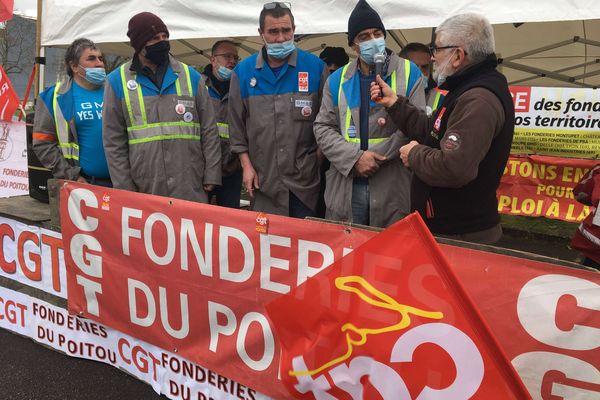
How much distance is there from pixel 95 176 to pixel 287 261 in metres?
1.80

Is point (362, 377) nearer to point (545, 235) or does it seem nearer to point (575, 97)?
point (575, 97)

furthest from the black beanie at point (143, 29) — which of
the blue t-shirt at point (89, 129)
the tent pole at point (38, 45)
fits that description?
the tent pole at point (38, 45)

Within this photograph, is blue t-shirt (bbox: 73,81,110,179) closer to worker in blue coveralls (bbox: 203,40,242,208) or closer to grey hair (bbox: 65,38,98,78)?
grey hair (bbox: 65,38,98,78)

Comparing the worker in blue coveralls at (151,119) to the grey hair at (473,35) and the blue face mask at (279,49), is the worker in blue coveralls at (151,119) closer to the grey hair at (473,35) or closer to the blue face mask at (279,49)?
the blue face mask at (279,49)

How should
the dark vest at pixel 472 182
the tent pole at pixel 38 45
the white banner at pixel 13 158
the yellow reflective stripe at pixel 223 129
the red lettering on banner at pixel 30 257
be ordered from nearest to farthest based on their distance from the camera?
the dark vest at pixel 472 182, the red lettering on banner at pixel 30 257, the yellow reflective stripe at pixel 223 129, the tent pole at pixel 38 45, the white banner at pixel 13 158

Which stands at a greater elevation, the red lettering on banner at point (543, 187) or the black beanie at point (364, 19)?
the black beanie at point (364, 19)

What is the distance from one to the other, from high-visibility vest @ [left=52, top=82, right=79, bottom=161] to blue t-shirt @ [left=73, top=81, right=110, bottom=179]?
42mm

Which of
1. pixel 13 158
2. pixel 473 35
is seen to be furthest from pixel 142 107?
pixel 13 158

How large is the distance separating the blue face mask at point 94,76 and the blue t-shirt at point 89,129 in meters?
0.07

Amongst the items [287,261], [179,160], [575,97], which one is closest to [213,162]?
[179,160]

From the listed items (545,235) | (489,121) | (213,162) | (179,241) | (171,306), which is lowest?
(545,235)

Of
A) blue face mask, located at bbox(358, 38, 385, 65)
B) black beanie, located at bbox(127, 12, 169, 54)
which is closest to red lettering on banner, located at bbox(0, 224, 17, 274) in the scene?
black beanie, located at bbox(127, 12, 169, 54)

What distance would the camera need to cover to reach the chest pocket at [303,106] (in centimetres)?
254

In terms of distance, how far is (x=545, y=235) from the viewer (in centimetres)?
572
